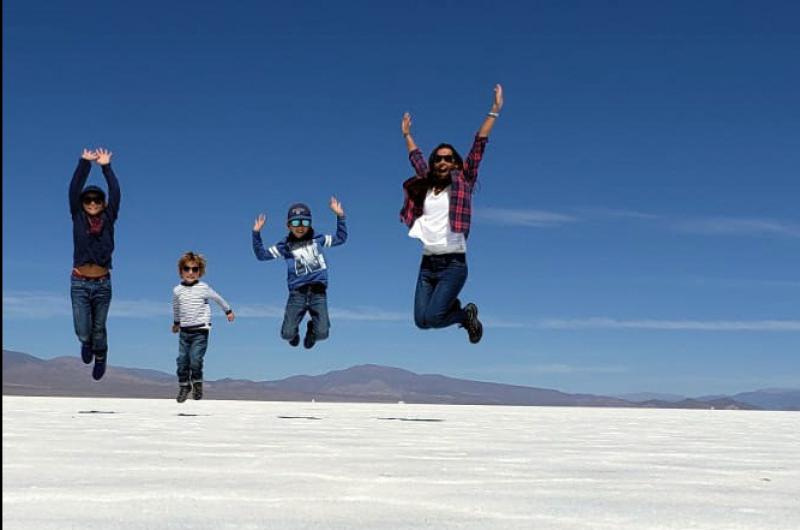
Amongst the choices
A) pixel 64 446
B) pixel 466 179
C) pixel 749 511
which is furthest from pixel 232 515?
pixel 466 179

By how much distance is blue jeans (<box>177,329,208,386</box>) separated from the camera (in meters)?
11.2

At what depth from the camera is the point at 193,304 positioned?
443 inches

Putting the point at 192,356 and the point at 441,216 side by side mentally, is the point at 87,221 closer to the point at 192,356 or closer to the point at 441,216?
the point at 192,356

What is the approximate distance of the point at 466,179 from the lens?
8.23 metres

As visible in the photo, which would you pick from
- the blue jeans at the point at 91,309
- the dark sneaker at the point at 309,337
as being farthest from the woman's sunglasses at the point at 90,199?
the dark sneaker at the point at 309,337

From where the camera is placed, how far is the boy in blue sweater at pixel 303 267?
405 inches

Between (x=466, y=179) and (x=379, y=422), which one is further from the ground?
(x=466, y=179)

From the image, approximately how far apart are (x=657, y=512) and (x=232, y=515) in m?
1.31

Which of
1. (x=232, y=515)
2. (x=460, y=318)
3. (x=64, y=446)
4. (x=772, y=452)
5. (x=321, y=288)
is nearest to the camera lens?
(x=232, y=515)

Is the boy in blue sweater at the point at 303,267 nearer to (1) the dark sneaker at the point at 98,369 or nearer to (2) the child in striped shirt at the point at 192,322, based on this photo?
(2) the child in striped shirt at the point at 192,322

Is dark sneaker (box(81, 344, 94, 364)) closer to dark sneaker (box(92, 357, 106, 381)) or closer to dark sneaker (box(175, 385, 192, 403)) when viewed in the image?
dark sneaker (box(92, 357, 106, 381))

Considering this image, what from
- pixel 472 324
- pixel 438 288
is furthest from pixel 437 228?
pixel 472 324

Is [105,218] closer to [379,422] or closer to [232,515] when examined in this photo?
[379,422]

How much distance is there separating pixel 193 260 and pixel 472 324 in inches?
168
